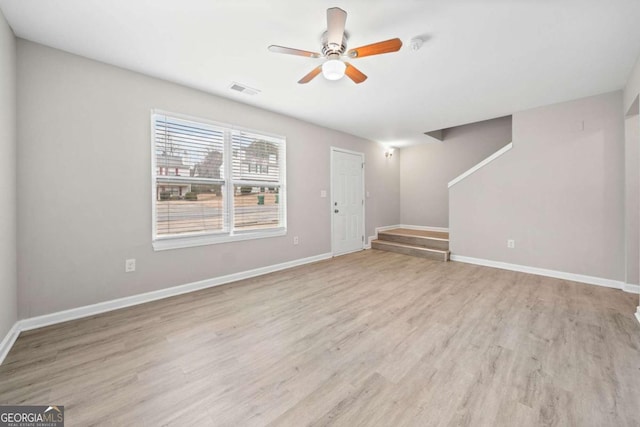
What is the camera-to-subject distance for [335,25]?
1810 millimetres

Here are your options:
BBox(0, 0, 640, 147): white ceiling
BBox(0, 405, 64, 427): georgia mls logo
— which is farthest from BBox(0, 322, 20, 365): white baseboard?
BBox(0, 0, 640, 147): white ceiling

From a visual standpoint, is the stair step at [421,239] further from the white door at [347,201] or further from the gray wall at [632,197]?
the gray wall at [632,197]

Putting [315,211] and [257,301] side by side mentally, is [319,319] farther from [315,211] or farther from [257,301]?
[315,211]

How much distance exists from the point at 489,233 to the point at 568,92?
2.22 m

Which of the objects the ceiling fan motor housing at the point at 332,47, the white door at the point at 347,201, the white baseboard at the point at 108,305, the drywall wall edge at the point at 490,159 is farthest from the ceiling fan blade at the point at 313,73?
the drywall wall edge at the point at 490,159

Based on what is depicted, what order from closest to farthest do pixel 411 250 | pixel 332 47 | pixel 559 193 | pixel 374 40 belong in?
pixel 332 47 → pixel 374 40 → pixel 559 193 → pixel 411 250

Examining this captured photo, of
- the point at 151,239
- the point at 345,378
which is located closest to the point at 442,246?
the point at 345,378

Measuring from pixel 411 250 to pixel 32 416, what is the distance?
507 centimetres

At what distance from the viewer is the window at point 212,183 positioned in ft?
9.80

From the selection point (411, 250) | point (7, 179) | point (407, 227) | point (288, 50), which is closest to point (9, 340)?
point (7, 179)

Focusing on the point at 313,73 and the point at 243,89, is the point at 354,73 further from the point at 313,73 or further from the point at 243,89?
the point at 243,89

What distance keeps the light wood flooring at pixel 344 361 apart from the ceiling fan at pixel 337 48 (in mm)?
2308

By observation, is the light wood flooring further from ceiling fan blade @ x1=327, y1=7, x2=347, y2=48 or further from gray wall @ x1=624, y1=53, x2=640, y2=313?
ceiling fan blade @ x1=327, y1=7, x2=347, y2=48

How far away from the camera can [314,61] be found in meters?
2.54
